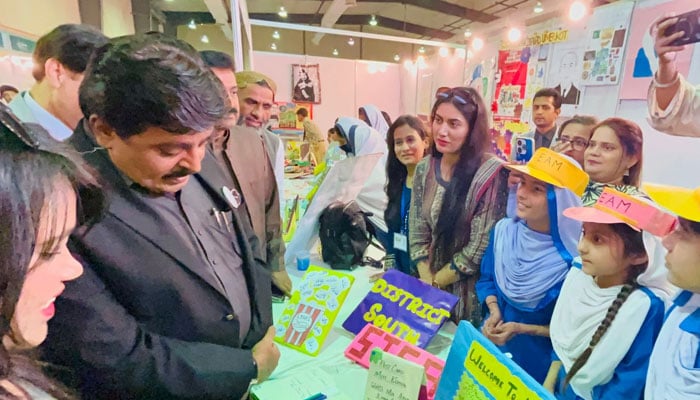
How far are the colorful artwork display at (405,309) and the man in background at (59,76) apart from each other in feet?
3.77

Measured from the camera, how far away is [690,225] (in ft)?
2.41

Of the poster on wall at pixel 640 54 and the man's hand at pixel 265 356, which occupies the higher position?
the poster on wall at pixel 640 54

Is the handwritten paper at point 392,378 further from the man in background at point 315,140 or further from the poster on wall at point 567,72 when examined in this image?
the man in background at point 315,140

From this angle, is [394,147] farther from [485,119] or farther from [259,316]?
[259,316]

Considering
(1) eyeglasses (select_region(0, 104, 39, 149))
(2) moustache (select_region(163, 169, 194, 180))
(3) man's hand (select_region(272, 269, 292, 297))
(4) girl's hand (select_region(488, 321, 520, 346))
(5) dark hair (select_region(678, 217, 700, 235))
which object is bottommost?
(3) man's hand (select_region(272, 269, 292, 297))

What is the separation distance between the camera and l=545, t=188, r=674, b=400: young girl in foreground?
2.83ft

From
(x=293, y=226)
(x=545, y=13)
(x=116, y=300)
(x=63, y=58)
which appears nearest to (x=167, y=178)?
(x=116, y=300)

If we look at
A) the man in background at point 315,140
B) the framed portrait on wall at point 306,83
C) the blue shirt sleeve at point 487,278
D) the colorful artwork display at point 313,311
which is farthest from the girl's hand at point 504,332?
the framed portrait on wall at point 306,83

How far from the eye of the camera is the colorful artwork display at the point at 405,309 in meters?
1.19

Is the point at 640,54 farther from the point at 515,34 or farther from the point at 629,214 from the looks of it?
the point at 629,214

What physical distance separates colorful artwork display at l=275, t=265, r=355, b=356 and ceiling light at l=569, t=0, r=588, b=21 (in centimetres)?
310

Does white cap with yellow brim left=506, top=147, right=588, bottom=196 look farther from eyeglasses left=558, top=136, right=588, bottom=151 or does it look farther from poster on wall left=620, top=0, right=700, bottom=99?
poster on wall left=620, top=0, right=700, bottom=99

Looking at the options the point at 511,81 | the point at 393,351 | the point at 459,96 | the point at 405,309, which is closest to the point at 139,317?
the point at 393,351

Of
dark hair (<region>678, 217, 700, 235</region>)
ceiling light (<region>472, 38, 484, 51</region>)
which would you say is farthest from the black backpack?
ceiling light (<region>472, 38, 484, 51</region>)
